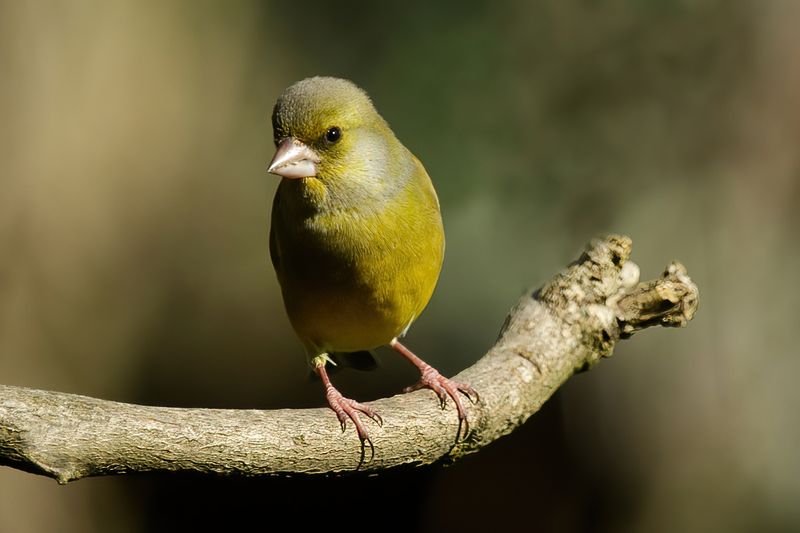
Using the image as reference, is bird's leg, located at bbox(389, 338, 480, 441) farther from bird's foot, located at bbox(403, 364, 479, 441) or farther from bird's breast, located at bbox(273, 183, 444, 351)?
bird's breast, located at bbox(273, 183, 444, 351)

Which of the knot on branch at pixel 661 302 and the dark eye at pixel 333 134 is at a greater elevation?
the dark eye at pixel 333 134

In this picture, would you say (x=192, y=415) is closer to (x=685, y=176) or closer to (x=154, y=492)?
(x=154, y=492)

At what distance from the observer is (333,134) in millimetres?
3252

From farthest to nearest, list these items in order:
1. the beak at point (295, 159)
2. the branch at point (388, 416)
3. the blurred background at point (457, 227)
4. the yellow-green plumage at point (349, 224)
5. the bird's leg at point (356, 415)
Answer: the blurred background at point (457, 227) → the yellow-green plumage at point (349, 224) → the beak at point (295, 159) → the bird's leg at point (356, 415) → the branch at point (388, 416)

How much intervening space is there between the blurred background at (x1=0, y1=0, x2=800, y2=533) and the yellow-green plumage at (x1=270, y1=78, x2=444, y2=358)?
6.47 ft

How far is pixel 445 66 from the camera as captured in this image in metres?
5.78

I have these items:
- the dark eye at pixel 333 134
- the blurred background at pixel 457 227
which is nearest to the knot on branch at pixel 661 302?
the dark eye at pixel 333 134

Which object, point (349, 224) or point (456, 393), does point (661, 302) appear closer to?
point (456, 393)

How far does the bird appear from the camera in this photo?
322cm

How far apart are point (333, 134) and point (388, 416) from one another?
35.8 inches

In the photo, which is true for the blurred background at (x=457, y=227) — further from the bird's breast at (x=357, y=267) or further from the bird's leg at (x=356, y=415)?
the bird's leg at (x=356, y=415)

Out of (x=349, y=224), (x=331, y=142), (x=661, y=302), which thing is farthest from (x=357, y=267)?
(x=661, y=302)

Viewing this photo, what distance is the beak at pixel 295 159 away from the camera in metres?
3.15

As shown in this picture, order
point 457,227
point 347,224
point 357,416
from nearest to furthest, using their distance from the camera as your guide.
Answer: point 357,416 → point 347,224 → point 457,227
